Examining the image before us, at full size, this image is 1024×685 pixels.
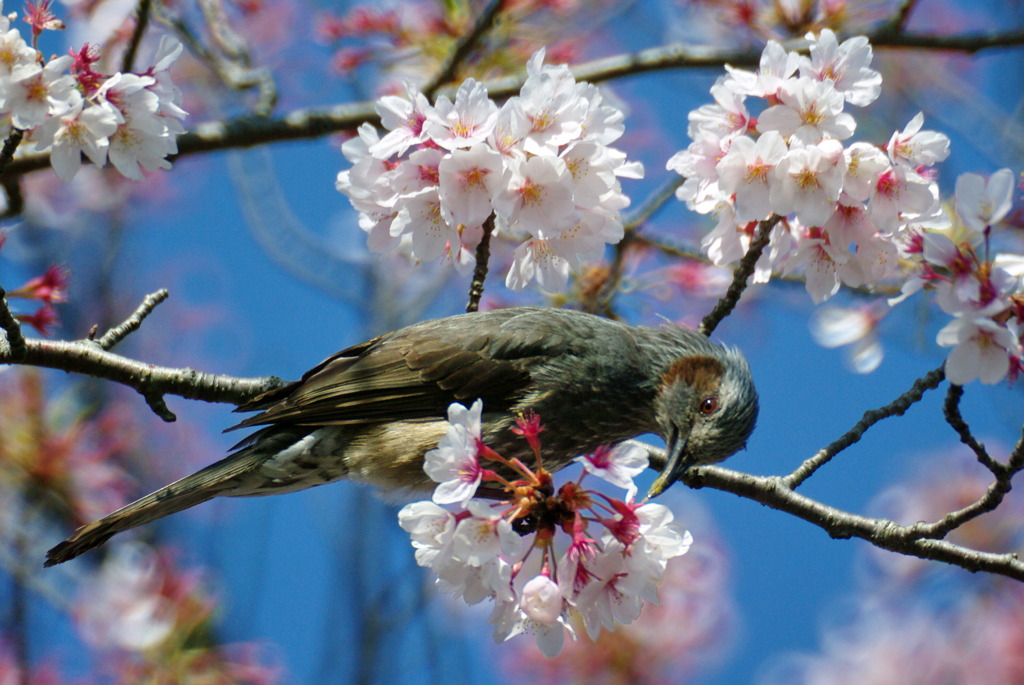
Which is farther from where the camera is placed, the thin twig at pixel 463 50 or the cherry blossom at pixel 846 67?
the thin twig at pixel 463 50

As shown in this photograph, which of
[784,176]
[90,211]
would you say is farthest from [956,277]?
[90,211]

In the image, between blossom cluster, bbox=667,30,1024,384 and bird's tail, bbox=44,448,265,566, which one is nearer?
blossom cluster, bbox=667,30,1024,384

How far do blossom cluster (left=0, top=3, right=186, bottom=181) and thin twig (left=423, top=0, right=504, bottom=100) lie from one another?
1.52 meters

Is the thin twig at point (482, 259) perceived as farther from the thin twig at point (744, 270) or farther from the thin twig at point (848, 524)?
the thin twig at point (848, 524)

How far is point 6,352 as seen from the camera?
253 centimetres

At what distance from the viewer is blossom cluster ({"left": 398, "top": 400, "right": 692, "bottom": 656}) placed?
1.96 m

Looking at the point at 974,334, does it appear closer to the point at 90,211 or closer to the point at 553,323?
the point at 553,323

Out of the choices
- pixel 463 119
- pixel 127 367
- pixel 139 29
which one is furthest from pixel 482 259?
pixel 139 29

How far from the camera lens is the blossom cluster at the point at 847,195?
6.09ft

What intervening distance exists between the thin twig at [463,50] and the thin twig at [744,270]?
5.20ft

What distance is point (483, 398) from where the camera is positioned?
305 centimetres

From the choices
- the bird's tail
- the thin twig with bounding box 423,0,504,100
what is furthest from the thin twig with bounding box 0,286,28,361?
the thin twig with bounding box 423,0,504,100

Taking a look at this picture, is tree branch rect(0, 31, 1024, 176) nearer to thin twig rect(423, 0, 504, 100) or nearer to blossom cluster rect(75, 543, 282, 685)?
thin twig rect(423, 0, 504, 100)

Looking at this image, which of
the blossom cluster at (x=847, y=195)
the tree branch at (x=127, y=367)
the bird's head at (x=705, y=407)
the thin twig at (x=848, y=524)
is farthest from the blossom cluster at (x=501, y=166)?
the thin twig at (x=848, y=524)
